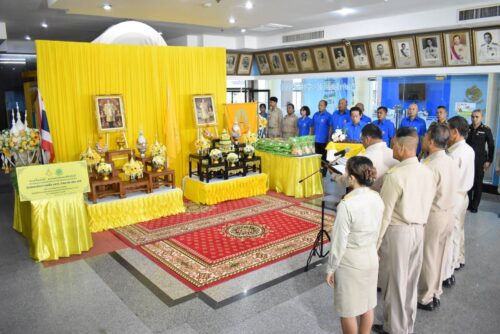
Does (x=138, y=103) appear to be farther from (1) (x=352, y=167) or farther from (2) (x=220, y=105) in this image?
(1) (x=352, y=167)

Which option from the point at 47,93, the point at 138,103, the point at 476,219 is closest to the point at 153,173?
the point at 138,103

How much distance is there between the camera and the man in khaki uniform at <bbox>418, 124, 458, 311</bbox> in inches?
133

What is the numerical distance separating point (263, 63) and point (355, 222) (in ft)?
32.5

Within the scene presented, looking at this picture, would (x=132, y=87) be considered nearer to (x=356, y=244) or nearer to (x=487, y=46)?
(x=356, y=244)

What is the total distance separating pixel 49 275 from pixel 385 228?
363 centimetres

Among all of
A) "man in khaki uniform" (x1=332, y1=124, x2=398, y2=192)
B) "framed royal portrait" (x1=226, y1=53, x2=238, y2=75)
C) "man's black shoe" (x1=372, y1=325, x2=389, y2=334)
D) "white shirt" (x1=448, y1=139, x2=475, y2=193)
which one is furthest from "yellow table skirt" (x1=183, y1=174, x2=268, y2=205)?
"framed royal portrait" (x1=226, y1=53, x2=238, y2=75)

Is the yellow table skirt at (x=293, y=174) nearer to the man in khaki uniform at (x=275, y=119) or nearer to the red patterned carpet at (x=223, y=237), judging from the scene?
the red patterned carpet at (x=223, y=237)

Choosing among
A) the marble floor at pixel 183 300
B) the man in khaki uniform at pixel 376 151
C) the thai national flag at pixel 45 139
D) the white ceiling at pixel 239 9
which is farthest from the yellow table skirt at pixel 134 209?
the man in khaki uniform at pixel 376 151

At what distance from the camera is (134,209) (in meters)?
6.12

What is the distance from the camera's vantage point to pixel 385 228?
295cm

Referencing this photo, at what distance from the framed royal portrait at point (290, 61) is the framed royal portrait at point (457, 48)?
157 inches

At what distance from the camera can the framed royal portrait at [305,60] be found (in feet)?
33.6

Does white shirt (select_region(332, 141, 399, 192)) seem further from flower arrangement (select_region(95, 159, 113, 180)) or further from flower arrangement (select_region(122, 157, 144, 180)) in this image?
flower arrangement (select_region(95, 159, 113, 180))

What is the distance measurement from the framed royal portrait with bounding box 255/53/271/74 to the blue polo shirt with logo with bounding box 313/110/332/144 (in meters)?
2.96
